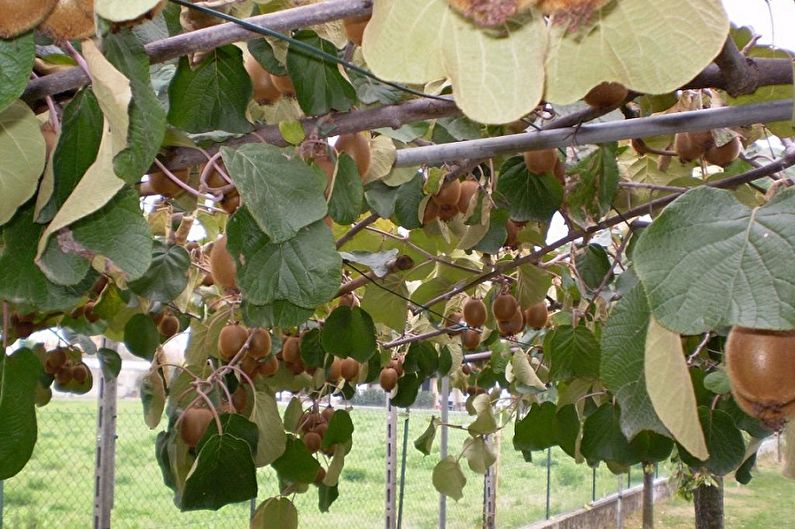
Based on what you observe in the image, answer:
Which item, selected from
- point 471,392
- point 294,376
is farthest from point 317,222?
point 471,392

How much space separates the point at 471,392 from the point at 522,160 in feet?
10.5

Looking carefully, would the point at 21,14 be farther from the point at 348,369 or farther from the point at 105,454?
the point at 105,454

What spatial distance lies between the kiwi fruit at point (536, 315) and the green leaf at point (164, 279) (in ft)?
3.99

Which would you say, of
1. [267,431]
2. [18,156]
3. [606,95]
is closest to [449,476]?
[267,431]

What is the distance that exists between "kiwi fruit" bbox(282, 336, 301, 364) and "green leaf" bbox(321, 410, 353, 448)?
24cm

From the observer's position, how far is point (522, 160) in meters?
1.54

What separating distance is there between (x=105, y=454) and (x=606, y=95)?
2506 millimetres

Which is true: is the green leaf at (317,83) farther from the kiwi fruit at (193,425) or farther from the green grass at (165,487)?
the green grass at (165,487)

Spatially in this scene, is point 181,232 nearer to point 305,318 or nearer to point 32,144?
point 305,318

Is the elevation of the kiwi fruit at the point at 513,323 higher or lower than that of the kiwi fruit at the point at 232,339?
lower

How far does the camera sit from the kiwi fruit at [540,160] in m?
1.39

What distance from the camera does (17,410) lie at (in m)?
0.95

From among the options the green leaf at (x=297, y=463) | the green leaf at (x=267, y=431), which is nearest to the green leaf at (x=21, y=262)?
the green leaf at (x=267, y=431)

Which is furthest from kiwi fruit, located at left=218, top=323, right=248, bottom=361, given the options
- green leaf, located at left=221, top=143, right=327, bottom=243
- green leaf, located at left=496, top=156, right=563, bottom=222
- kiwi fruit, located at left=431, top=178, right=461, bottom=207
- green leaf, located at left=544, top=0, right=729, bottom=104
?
green leaf, located at left=544, top=0, right=729, bottom=104
